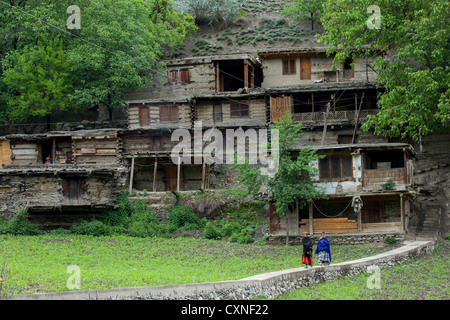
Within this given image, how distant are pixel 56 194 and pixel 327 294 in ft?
73.5

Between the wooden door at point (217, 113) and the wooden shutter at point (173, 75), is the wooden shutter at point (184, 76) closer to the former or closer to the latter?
the wooden shutter at point (173, 75)

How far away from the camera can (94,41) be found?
46750 millimetres

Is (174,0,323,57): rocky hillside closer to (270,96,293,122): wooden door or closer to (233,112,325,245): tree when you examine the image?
(270,96,293,122): wooden door

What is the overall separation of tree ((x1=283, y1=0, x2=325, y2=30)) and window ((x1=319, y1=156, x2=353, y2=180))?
32939 millimetres

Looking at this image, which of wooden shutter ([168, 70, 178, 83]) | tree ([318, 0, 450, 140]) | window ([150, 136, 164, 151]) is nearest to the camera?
tree ([318, 0, 450, 140])

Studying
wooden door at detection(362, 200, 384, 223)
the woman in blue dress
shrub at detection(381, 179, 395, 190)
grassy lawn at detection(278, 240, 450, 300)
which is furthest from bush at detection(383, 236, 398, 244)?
the woman in blue dress

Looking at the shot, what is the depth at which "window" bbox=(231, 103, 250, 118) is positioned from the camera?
47.0m

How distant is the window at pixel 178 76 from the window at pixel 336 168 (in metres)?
20.2

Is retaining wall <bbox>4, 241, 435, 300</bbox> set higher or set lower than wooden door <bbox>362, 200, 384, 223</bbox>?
lower

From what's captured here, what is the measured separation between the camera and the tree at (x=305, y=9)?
208 feet

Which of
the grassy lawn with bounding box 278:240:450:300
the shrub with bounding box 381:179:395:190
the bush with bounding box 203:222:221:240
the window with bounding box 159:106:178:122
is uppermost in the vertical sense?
the window with bounding box 159:106:178:122

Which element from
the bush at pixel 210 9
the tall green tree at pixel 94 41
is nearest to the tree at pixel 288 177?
the tall green tree at pixel 94 41
